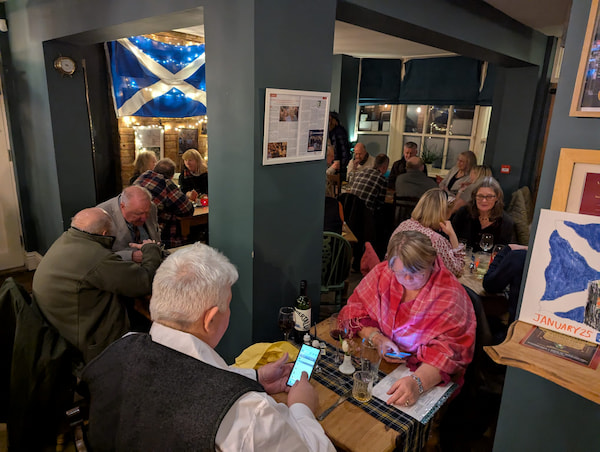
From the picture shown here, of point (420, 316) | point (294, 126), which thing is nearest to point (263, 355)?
point (420, 316)

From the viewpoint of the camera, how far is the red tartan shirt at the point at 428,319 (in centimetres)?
171

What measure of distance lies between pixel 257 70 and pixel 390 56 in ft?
19.9

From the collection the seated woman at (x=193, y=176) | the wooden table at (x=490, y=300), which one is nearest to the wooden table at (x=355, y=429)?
the wooden table at (x=490, y=300)

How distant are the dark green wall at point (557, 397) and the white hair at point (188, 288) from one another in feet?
3.13

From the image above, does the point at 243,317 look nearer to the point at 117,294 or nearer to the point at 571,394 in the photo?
the point at 117,294

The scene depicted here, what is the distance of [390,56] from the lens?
732 centimetres

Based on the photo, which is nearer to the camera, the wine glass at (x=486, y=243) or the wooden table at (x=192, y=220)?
the wine glass at (x=486, y=243)

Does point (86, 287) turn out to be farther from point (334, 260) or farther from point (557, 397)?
point (557, 397)

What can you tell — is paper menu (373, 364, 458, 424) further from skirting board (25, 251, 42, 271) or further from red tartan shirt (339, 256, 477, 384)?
skirting board (25, 251, 42, 271)

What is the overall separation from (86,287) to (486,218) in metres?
2.95

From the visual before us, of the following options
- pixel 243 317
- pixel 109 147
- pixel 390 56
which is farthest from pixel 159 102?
pixel 390 56

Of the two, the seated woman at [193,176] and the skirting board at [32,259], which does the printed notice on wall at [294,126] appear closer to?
the seated woman at [193,176]

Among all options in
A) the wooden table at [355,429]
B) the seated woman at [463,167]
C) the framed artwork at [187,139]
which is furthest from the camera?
the framed artwork at [187,139]

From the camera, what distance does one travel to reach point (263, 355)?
1.72 meters
